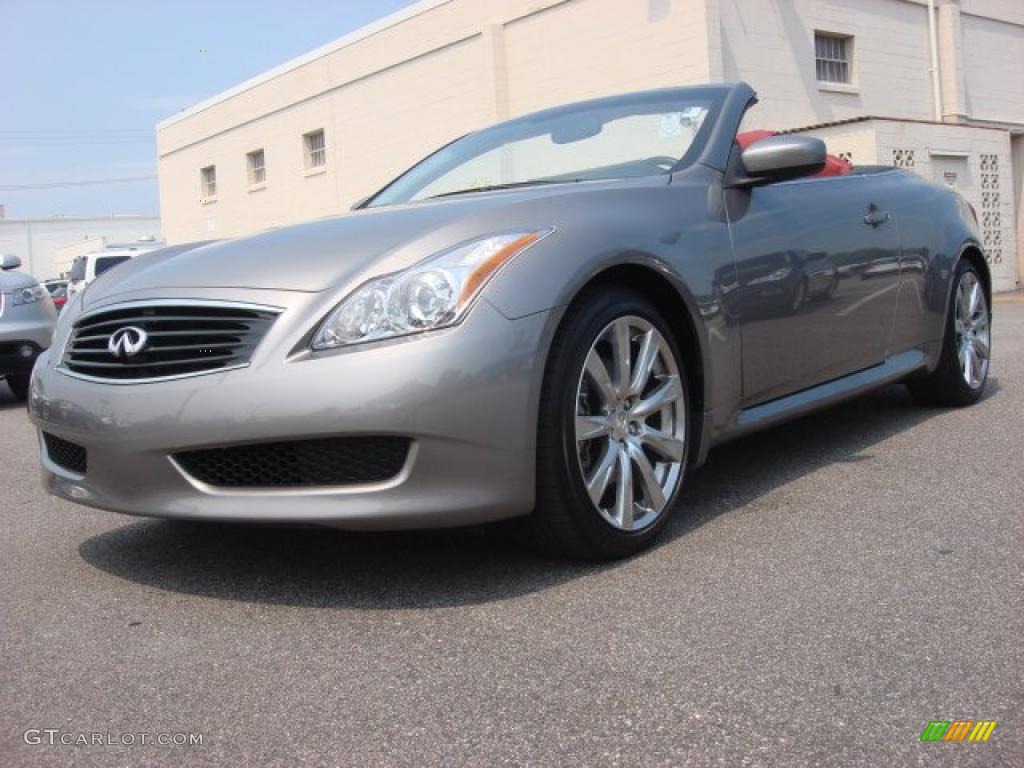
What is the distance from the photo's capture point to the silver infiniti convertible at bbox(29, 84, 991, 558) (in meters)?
2.64

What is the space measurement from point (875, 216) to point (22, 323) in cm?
619

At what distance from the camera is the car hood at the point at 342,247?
279cm

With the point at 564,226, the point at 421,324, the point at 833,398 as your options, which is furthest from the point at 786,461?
the point at 421,324

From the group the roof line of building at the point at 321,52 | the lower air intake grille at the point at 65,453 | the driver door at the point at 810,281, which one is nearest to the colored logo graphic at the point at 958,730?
the driver door at the point at 810,281

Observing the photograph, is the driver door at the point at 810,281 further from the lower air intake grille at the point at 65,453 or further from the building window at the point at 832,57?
the building window at the point at 832,57

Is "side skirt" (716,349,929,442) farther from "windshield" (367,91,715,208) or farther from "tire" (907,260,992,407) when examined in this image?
"windshield" (367,91,715,208)

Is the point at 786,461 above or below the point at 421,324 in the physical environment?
below

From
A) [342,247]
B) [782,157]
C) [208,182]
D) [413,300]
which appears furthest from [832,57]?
[208,182]

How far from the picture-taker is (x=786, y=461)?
4.23 metres

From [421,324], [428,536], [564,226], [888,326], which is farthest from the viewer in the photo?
[888,326]

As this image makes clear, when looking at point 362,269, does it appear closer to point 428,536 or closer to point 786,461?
point 428,536

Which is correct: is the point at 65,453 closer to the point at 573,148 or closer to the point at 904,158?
the point at 573,148

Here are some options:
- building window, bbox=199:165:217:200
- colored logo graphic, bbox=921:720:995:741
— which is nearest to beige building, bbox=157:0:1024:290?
Result: building window, bbox=199:165:217:200

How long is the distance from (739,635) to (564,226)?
1199mm
